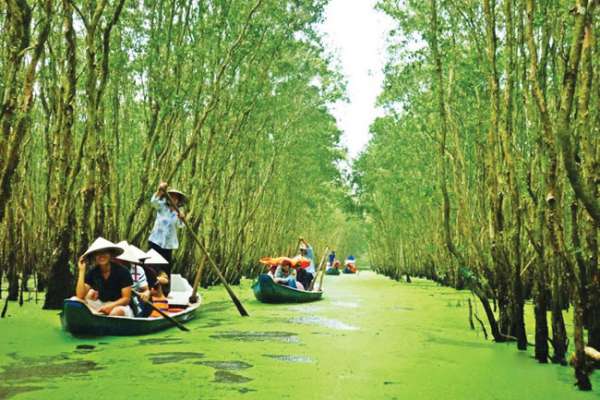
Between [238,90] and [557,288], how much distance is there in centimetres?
1059

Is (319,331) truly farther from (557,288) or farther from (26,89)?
(26,89)

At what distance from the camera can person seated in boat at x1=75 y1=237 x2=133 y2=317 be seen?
666 centimetres

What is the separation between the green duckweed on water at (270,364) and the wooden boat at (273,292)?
9.04ft

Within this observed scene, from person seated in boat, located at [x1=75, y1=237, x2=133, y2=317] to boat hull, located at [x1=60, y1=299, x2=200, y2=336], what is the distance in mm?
131

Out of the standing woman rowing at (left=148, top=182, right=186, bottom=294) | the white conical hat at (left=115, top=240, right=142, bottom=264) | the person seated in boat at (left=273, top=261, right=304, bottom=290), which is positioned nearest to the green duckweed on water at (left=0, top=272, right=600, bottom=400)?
the white conical hat at (left=115, top=240, right=142, bottom=264)

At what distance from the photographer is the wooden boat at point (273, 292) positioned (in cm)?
1169

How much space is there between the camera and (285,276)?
13.0 metres

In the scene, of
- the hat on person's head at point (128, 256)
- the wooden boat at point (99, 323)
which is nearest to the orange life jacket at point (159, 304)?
the wooden boat at point (99, 323)

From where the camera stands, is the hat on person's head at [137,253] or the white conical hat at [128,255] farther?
the hat on person's head at [137,253]

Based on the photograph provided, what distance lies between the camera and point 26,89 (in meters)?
6.09

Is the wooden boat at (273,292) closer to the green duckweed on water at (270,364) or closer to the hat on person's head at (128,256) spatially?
the green duckweed on water at (270,364)

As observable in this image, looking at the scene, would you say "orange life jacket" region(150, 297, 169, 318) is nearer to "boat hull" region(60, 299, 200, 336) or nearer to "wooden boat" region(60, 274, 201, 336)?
"wooden boat" region(60, 274, 201, 336)

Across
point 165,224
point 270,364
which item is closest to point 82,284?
point 270,364

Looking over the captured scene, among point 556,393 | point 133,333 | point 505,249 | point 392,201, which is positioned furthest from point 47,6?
point 392,201
